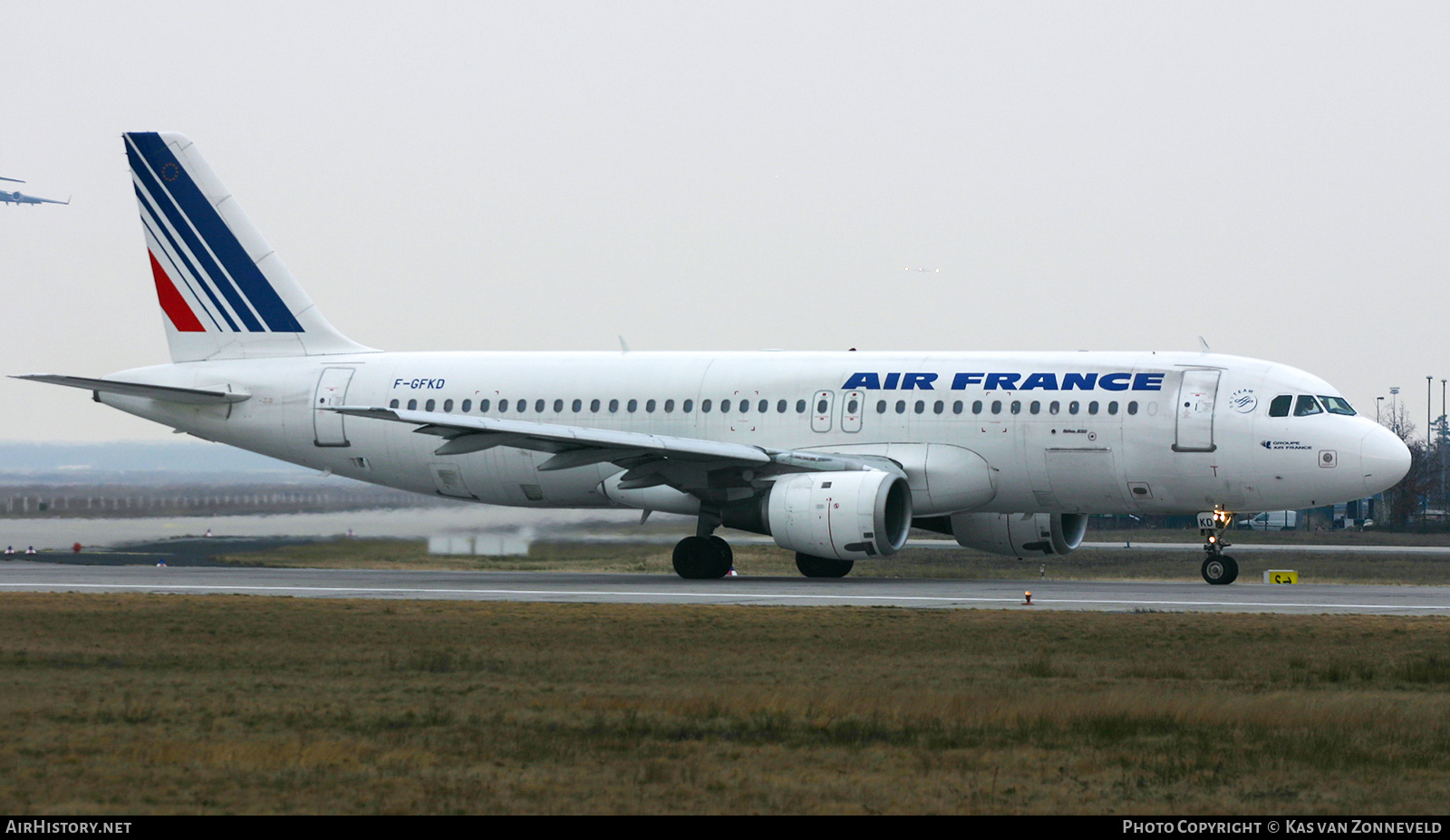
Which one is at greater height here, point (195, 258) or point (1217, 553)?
point (195, 258)

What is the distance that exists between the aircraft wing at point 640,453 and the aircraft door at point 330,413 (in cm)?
504

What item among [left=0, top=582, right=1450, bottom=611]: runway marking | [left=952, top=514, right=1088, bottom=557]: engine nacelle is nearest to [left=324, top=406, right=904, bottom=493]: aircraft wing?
[left=952, top=514, right=1088, bottom=557]: engine nacelle

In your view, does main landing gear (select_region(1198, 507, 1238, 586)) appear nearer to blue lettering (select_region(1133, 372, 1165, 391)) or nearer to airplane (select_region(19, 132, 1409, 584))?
airplane (select_region(19, 132, 1409, 584))

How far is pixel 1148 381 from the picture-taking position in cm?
2970

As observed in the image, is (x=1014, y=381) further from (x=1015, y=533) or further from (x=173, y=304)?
(x=173, y=304)

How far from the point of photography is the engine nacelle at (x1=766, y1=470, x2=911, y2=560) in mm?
28641

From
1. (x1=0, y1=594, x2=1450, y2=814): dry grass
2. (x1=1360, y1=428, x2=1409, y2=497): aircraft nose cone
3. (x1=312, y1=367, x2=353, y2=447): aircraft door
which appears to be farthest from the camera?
(x1=312, y1=367, x2=353, y2=447): aircraft door

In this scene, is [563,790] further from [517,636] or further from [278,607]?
[278,607]

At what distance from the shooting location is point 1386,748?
475 inches

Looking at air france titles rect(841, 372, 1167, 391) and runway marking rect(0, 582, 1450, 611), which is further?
air france titles rect(841, 372, 1167, 391)

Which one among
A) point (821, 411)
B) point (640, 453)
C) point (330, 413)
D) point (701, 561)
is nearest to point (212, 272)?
point (330, 413)

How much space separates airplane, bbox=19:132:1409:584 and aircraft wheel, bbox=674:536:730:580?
5 centimetres

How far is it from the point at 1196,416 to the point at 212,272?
21.0 metres

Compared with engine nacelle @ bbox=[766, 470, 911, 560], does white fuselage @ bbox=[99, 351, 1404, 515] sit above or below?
above
